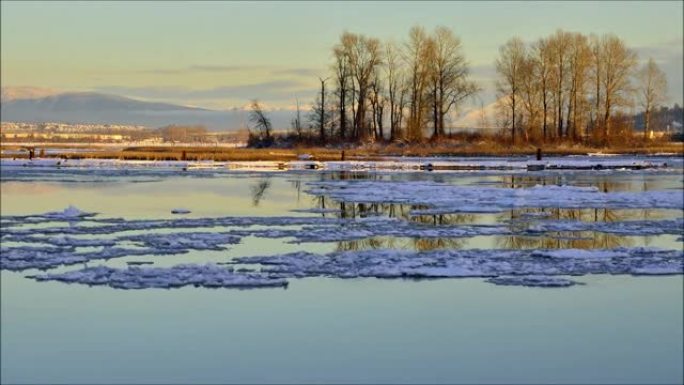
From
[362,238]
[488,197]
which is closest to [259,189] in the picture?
[488,197]

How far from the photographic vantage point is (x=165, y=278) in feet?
37.3

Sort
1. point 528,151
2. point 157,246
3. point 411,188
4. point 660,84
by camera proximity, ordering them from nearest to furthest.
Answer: point 157,246 < point 411,188 < point 528,151 < point 660,84

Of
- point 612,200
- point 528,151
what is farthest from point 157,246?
point 528,151

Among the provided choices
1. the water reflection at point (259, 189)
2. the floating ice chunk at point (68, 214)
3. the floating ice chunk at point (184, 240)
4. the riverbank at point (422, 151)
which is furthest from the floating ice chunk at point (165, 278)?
the riverbank at point (422, 151)

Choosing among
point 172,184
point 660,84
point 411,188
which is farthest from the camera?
point 660,84

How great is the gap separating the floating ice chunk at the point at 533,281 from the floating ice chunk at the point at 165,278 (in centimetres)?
284

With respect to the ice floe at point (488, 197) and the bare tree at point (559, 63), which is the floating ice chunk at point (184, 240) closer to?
the ice floe at point (488, 197)

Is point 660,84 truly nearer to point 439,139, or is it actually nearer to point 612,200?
point 439,139

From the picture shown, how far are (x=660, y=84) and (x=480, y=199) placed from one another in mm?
58067

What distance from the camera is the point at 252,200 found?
2431cm

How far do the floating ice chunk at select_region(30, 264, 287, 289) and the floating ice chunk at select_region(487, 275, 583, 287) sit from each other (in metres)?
2.84

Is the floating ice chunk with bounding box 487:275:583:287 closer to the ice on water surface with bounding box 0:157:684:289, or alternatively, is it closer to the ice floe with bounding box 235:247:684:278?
the ice on water surface with bounding box 0:157:684:289

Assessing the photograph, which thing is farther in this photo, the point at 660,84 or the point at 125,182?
the point at 660,84

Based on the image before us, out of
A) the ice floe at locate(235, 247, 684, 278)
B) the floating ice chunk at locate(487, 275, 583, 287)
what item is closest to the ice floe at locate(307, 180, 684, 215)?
the ice floe at locate(235, 247, 684, 278)
